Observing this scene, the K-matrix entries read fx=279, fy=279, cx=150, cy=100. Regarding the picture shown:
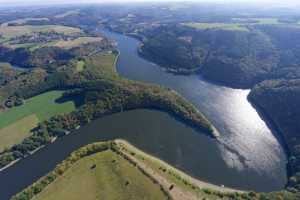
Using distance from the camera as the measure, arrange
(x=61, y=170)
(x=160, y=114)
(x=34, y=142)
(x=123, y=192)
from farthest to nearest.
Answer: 1. (x=160, y=114)
2. (x=34, y=142)
3. (x=61, y=170)
4. (x=123, y=192)

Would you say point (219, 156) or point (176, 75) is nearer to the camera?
point (219, 156)

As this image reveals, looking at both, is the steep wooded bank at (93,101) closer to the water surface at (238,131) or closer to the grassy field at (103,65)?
the grassy field at (103,65)

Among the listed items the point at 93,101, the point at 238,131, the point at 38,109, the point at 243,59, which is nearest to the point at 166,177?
the point at 238,131

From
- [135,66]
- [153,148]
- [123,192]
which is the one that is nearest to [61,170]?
[123,192]

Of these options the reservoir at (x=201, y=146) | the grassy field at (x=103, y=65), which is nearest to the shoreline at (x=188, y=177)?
the reservoir at (x=201, y=146)

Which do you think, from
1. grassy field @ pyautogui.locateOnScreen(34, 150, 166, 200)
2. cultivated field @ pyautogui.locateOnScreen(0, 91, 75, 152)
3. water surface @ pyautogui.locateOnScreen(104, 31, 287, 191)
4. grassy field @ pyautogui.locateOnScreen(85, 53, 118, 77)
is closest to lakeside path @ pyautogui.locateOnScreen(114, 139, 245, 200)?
grassy field @ pyautogui.locateOnScreen(34, 150, 166, 200)

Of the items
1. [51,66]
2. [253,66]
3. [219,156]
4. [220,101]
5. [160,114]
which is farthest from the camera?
[51,66]

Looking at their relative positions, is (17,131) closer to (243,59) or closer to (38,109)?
(38,109)

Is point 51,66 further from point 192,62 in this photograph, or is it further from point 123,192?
point 123,192
